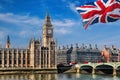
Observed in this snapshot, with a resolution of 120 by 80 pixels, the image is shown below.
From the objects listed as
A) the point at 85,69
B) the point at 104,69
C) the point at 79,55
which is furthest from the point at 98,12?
the point at 79,55

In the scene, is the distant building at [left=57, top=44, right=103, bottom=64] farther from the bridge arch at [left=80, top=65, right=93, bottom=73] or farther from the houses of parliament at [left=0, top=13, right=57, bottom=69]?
the houses of parliament at [left=0, top=13, right=57, bottom=69]

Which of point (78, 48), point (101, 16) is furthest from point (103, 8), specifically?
point (78, 48)

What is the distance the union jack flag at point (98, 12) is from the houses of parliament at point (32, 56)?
270ft

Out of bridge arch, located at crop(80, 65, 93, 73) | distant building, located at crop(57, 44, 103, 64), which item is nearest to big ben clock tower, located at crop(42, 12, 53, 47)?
bridge arch, located at crop(80, 65, 93, 73)

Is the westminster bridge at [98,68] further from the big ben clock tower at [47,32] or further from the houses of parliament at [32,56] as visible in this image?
the big ben clock tower at [47,32]

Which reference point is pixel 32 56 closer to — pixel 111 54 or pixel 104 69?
pixel 104 69

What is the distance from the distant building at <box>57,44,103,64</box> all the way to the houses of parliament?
132 ft

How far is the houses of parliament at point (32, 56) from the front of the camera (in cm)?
9919

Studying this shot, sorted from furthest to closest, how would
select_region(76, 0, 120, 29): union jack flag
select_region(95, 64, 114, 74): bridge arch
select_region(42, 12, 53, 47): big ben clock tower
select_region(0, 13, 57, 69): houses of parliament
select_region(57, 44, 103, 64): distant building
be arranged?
select_region(57, 44, 103, 64): distant building < select_region(42, 12, 53, 47): big ben clock tower < select_region(0, 13, 57, 69): houses of parliament < select_region(95, 64, 114, 74): bridge arch < select_region(76, 0, 120, 29): union jack flag

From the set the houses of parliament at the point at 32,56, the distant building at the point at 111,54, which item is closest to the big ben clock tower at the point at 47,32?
the houses of parliament at the point at 32,56

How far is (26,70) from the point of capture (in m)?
95.1

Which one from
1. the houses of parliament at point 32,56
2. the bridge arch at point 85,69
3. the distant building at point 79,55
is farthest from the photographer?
the distant building at point 79,55

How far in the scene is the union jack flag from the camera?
1650cm

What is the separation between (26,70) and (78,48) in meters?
55.0
